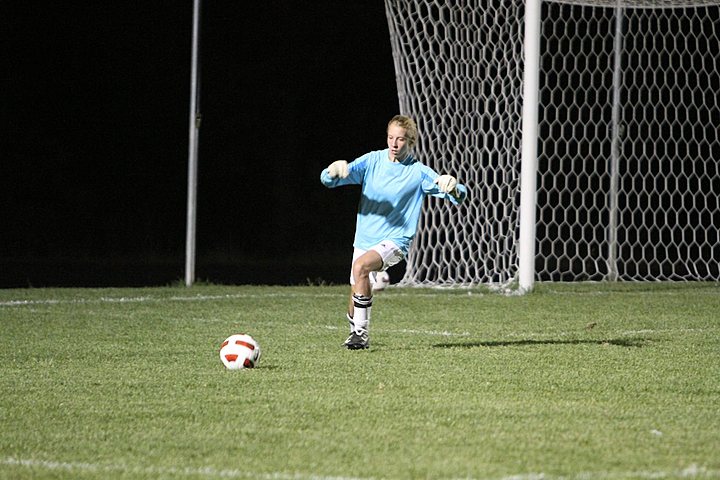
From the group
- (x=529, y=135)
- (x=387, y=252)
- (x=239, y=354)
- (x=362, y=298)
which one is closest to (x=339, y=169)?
(x=387, y=252)

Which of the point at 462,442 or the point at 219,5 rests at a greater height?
the point at 219,5

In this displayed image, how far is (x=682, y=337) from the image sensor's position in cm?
832

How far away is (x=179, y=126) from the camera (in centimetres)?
2567

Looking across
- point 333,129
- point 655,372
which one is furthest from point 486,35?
point 333,129

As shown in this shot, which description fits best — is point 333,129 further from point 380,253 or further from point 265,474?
point 265,474

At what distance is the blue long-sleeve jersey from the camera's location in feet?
25.7

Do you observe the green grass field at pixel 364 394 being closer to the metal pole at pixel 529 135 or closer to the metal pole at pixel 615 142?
the metal pole at pixel 529 135

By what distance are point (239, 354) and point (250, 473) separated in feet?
8.24

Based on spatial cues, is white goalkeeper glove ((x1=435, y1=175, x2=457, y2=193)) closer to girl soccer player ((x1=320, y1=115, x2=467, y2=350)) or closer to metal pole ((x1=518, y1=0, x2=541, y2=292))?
girl soccer player ((x1=320, y1=115, x2=467, y2=350))

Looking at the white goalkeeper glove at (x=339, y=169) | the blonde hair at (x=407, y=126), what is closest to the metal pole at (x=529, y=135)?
the blonde hair at (x=407, y=126)

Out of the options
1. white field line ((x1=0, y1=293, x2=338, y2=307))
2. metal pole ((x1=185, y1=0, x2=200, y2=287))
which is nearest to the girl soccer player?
white field line ((x1=0, y1=293, x2=338, y2=307))

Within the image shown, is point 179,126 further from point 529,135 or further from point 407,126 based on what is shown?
point 407,126

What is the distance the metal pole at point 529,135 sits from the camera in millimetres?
11195

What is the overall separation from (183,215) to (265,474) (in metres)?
21.0
